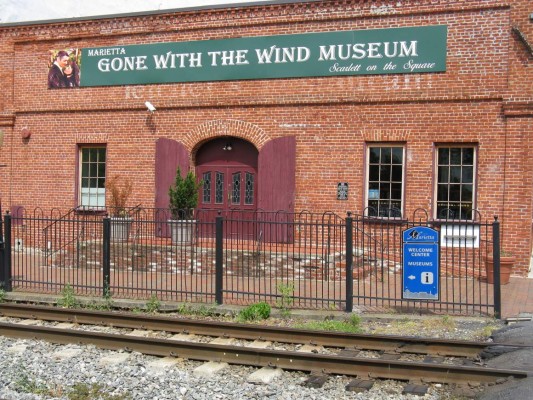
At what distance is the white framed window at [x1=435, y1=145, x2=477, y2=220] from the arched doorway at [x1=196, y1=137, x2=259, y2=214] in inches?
178

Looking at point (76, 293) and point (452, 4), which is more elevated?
point (452, 4)

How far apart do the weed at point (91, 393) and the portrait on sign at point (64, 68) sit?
12313mm

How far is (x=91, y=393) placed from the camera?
6555mm

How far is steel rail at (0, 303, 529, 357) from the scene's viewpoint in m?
8.13

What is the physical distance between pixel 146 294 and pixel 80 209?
661cm

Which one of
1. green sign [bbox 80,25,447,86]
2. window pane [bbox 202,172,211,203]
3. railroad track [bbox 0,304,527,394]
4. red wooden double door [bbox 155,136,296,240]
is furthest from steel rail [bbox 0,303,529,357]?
green sign [bbox 80,25,447,86]

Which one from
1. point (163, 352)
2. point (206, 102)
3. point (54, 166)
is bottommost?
point (163, 352)

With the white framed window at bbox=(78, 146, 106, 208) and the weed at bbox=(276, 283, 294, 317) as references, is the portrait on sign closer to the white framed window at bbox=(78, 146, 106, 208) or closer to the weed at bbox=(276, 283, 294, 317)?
the white framed window at bbox=(78, 146, 106, 208)

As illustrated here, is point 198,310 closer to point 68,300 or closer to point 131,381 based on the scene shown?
point 68,300

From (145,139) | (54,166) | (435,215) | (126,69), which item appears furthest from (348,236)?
(54,166)

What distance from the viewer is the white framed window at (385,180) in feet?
47.8

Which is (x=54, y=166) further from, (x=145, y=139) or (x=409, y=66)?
(x=409, y=66)

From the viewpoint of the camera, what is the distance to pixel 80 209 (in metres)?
→ 17.1

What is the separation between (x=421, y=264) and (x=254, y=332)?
2.88m
